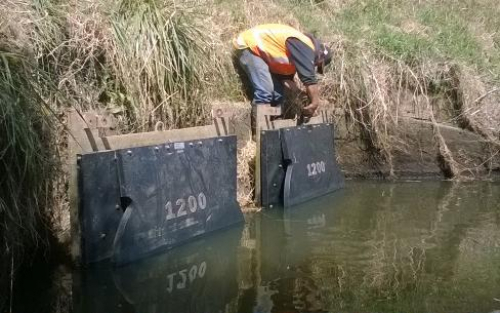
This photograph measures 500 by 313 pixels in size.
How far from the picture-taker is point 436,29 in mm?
8539

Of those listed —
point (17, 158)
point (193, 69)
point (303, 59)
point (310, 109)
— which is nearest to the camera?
point (17, 158)

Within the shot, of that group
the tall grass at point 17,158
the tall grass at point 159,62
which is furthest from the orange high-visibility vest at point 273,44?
the tall grass at point 17,158

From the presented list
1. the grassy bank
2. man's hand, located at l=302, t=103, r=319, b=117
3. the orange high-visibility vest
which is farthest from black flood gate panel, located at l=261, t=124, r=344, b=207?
the orange high-visibility vest

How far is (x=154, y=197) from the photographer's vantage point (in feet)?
13.4

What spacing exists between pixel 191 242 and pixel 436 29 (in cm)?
561

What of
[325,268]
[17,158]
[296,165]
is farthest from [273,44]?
[17,158]

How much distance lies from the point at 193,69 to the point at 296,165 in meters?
1.33

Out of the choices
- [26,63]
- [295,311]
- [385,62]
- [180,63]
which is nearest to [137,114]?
[180,63]

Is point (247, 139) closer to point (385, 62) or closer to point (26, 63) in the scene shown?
point (385, 62)

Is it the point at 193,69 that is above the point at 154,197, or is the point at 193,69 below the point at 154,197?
above

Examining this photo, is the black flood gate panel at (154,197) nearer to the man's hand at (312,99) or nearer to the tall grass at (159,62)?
the tall grass at (159,62)

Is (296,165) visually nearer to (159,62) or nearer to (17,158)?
(159,62)

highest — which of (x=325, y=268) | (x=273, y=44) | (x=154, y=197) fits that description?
(x=273, y=44)

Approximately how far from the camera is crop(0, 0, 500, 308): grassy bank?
134 inches
